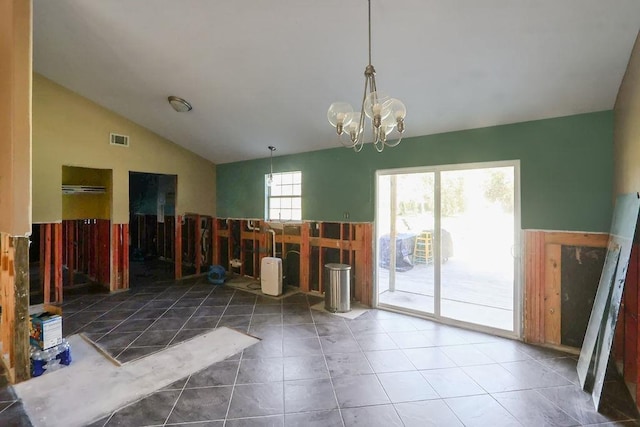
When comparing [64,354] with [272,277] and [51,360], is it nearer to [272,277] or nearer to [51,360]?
[51,360]

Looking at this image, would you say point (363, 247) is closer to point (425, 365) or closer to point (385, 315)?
point (385, 315)

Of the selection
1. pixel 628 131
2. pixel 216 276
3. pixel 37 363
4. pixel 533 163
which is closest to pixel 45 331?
pixel 37 363

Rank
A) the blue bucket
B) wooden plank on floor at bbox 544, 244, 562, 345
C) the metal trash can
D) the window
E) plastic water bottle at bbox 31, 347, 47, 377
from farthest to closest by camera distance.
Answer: the blue bucket < the window < the metal trash can < wooden plank on floor at bbox 544, 244, 562, 345 < plastic water bottle at bbox 31, 347, 47, 377

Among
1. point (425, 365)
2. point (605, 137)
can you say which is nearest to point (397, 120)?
point (425, 365)

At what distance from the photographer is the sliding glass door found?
3.60 metres

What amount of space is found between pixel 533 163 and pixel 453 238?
1.30 metres

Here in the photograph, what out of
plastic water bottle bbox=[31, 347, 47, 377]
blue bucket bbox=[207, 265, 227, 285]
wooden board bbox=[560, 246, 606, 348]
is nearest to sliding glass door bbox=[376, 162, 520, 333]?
wooden board bbox=[560, 246, 606, 348]

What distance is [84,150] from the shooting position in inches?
186

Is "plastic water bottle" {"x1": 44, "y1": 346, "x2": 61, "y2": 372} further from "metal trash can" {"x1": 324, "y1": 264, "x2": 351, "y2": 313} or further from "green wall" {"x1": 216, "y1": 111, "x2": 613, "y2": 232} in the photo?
"green wall" {"x1": 216, "y1": 111, "x2": 613, "y2": 232}

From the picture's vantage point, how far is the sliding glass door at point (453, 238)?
3600 mm

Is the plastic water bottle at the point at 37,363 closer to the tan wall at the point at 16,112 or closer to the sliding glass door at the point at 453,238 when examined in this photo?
the tan wall at the point at 16,112

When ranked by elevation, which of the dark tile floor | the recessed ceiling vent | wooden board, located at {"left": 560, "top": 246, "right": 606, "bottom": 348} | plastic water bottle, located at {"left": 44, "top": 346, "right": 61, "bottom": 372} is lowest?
the dark tile floor

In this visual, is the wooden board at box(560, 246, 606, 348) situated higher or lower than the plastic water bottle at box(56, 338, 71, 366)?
higher

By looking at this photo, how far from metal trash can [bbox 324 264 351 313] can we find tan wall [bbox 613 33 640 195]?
3096 mm
